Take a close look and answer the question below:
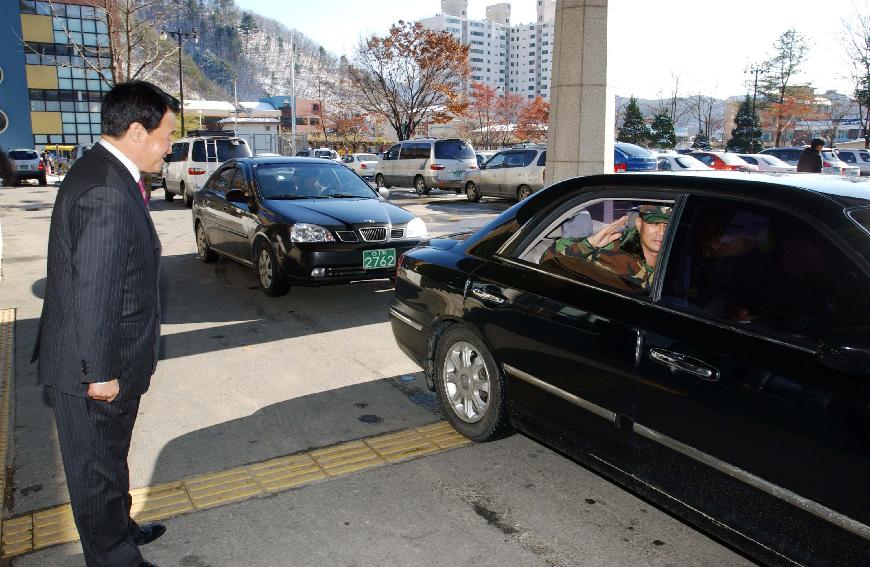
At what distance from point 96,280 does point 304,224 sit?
5.08m

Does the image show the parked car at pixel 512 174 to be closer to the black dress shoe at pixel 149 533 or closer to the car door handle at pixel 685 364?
the car door handle at pixel 685 364

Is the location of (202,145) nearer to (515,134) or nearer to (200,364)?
(200,364)

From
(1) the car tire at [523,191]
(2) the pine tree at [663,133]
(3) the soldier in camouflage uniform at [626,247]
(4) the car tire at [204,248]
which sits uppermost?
(2) the pine tree at [663,133]

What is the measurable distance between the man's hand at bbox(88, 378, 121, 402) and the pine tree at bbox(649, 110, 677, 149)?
212 feet

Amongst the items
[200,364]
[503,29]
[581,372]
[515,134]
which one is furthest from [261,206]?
[503,29]

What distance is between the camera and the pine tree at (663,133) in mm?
61531

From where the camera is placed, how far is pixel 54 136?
5191 cm

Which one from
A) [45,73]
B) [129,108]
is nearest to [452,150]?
[129,108]

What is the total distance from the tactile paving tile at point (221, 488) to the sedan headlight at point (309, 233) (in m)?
3.79

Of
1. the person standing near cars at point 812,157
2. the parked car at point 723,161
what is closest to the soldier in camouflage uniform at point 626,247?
the person standing near cars at point 812,157

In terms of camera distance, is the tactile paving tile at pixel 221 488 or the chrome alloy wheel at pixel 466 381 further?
the chrome alloy wheel at pixel 466 381

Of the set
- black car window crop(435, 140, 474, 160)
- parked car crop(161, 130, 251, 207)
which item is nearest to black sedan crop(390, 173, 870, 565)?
parked car crop(161, 130, 251, 207)

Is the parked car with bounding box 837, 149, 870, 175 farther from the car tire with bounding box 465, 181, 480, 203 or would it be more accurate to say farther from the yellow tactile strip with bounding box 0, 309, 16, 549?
the yellow tactile strip with bounding box 0, 309, 16, 549

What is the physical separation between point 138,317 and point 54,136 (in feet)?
190
